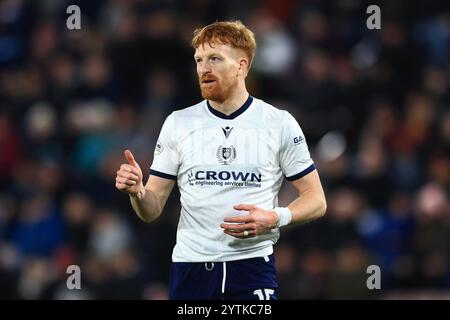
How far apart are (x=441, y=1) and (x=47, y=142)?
17.0ft

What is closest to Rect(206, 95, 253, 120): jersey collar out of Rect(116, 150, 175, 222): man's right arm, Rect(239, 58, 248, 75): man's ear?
Rect(239, 58, 248, 75): man's ear

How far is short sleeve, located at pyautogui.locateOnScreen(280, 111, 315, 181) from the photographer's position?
21.1ft

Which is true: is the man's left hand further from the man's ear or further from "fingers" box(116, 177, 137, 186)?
the man's ear

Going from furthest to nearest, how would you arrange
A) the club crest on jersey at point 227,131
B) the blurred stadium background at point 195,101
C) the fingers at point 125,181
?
1. the blurred stadium background at point 195,101
2. the club crest on jersey at point 227,131
3. the fingers at point 125,181

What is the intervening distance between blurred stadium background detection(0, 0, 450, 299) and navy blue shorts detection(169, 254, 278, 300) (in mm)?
4575

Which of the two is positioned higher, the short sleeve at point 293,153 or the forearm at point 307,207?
the short sleeve at point 293,153

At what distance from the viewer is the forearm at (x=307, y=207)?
6.29m

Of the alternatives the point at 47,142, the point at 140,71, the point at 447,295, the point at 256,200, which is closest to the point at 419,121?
the point at 447,295

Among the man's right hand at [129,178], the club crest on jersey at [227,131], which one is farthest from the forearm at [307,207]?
the man's right hand at [129,178]

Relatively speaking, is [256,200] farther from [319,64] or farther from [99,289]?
[319,64]

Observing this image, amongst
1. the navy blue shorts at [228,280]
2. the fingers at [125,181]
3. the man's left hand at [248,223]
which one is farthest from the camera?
the navy blue shorts at [228,280]

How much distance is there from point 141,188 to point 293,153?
35.3 inches

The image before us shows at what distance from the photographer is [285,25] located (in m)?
14.1

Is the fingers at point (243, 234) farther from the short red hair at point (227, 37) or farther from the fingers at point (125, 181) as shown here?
the short red hair at point (227, 37)
